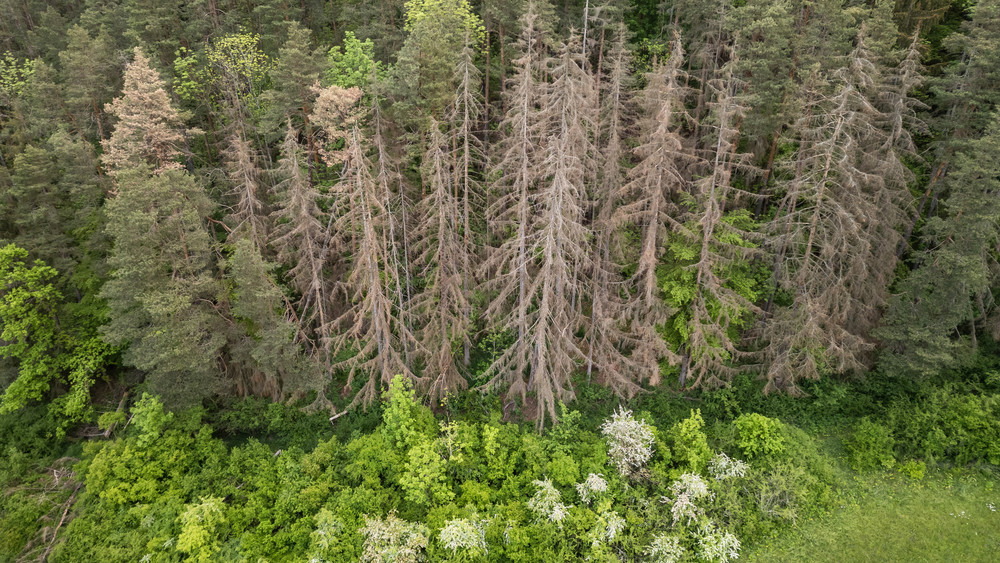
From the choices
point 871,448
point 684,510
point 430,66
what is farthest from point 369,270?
point 871,448

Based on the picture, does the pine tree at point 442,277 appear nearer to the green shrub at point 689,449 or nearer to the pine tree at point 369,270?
the pine tree at point 369,270

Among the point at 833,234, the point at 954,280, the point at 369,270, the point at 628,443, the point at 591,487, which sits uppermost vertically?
the point at 833,234

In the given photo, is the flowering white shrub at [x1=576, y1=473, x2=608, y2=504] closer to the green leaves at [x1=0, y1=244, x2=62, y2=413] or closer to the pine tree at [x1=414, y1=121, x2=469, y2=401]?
the pine tree at [x1=414, y1=121, x2=469, y2=401]

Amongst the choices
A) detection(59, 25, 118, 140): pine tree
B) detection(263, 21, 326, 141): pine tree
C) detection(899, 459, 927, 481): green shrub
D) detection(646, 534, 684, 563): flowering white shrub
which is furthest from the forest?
detection(646, 534, 684, 563): flowering white shrub

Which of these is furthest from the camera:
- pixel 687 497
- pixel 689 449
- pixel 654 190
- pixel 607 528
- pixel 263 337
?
pixel 263 337

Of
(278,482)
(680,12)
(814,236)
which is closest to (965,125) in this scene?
(814,236)

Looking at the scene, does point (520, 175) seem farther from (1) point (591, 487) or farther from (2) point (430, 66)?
(1) point (591, 487)

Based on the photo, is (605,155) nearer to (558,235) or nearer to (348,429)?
(558,235)
